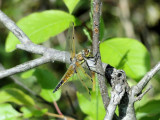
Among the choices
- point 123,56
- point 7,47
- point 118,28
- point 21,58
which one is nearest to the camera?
point 123,56

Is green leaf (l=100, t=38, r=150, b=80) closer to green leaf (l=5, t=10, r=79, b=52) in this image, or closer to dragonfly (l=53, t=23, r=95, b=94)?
dragonfly (l=53, t=23, r=95, b=94)

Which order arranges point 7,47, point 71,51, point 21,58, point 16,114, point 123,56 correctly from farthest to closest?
1. point 21,58
2. point 16,114
3. point 7,47
4. point 123,56
5. point 71,51

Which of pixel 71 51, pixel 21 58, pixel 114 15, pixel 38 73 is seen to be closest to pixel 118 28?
pixel 114 15

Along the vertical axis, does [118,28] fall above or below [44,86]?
above

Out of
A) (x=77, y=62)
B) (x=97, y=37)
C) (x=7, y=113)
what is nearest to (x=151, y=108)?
(x=77, y=62)

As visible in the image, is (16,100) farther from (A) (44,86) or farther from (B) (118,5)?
(B) (118,5)

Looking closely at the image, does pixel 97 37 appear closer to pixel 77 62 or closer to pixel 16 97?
pixel 77 62

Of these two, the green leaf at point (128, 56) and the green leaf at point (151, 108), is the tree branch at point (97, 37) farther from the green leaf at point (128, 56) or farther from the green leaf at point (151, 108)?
the green leaf at point (151, 108)

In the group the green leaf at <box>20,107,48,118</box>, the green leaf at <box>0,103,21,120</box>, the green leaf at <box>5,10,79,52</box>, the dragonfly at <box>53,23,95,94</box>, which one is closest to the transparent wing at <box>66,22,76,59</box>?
the dragonfly at <box>53,23,95,94</box>
